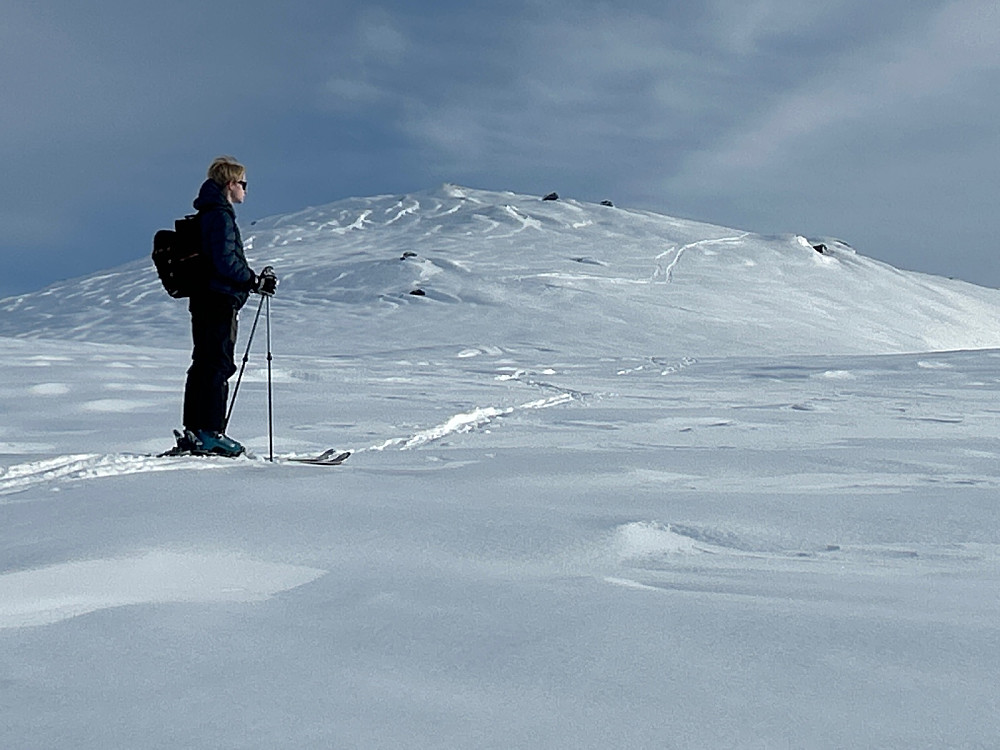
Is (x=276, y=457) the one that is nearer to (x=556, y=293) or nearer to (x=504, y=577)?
(x=504, y=577)

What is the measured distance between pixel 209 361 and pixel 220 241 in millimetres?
639

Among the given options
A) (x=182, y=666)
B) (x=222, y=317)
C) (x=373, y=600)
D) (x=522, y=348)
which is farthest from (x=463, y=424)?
(x=522, y=348)

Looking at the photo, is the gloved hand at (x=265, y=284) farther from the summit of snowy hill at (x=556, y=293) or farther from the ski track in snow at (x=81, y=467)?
the summit of snowy hill at (x=556, y=293)

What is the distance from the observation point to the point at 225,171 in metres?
4.57

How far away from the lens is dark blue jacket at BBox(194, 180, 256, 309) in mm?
4477

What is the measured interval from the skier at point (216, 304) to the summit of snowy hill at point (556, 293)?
16.9 metres

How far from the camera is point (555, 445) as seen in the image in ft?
16.0

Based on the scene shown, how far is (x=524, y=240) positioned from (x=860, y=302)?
16799 mm

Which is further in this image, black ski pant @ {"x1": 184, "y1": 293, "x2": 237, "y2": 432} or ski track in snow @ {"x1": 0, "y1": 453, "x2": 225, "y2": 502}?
black ski pant @ {"x1": 184, "y1": 293, "x2": 237, "y2": 432}

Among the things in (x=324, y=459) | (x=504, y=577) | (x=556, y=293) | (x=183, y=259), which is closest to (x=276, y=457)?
(x=324, y=459)

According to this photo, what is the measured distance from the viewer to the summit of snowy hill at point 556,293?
26156 mm

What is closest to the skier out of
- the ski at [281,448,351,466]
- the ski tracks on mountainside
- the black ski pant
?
the black ski pant

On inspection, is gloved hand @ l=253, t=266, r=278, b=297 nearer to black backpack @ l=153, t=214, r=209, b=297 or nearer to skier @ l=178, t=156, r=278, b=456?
skier @ l=178, t=156, r=278, b=456

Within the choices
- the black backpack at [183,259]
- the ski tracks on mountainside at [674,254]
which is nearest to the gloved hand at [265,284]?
the black backpack at [183,259]
